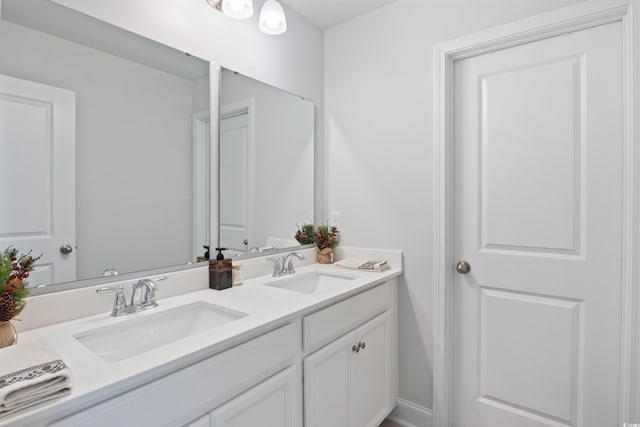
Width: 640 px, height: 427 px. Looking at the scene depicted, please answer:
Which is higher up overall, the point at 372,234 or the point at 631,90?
the point at 631,90

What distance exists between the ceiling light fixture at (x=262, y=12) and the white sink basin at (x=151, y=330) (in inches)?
52.0

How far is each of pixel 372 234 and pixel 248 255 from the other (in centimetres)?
76

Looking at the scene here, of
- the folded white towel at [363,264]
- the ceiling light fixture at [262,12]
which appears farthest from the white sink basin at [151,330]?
the ceiling light fixture at [262,12]

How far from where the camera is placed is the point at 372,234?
2141 millimetres

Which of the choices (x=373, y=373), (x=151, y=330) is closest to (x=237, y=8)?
(x=151, y=330)

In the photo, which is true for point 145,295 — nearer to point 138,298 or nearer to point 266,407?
point 138,298

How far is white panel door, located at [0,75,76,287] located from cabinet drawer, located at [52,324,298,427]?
622 millimetres

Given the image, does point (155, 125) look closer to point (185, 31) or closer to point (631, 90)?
point (185, 31)

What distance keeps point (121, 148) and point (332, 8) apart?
4.86 feet

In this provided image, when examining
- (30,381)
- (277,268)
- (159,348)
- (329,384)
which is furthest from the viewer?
(277,268)

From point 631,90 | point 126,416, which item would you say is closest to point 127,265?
point 126,416

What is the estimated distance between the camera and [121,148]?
4.47 ft

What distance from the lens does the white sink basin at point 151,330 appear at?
1.12 metres

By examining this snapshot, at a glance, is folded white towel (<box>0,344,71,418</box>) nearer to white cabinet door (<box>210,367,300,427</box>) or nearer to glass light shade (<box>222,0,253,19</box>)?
white cabinet door (<box>210,367,300,427</box>)
